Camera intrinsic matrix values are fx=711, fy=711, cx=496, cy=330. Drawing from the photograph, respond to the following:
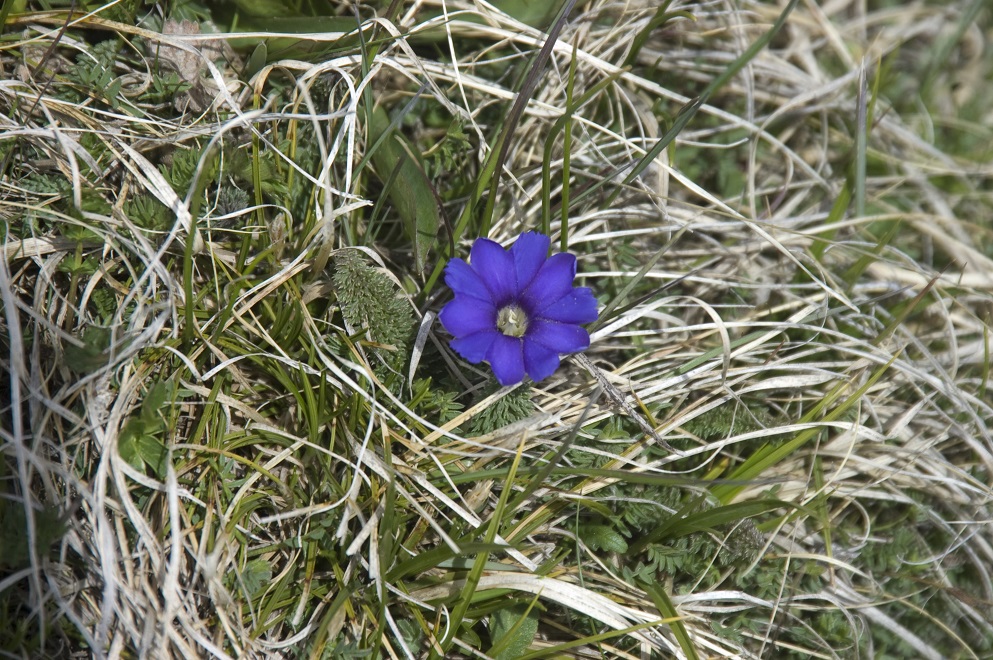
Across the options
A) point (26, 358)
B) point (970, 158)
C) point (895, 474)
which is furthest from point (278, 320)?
point (970, 158)

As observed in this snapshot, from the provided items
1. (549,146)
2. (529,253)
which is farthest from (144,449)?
(549,146)

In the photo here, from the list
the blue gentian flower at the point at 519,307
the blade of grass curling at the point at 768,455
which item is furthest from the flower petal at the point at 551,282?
the blade of grass curling at the point at 768,455

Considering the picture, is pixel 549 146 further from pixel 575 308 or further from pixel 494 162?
pixel 575 308

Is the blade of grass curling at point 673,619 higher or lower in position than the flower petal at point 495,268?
lower

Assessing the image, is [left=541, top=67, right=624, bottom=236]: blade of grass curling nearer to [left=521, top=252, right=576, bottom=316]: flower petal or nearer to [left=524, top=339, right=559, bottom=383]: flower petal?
[left=521, top=252, right=576, bottom=316]: flower petal

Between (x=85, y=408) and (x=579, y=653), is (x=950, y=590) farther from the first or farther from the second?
(x=85, y=408)

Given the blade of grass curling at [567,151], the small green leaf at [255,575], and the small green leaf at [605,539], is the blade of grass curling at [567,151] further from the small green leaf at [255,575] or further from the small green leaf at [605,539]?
the small green leaf at [255,575]
